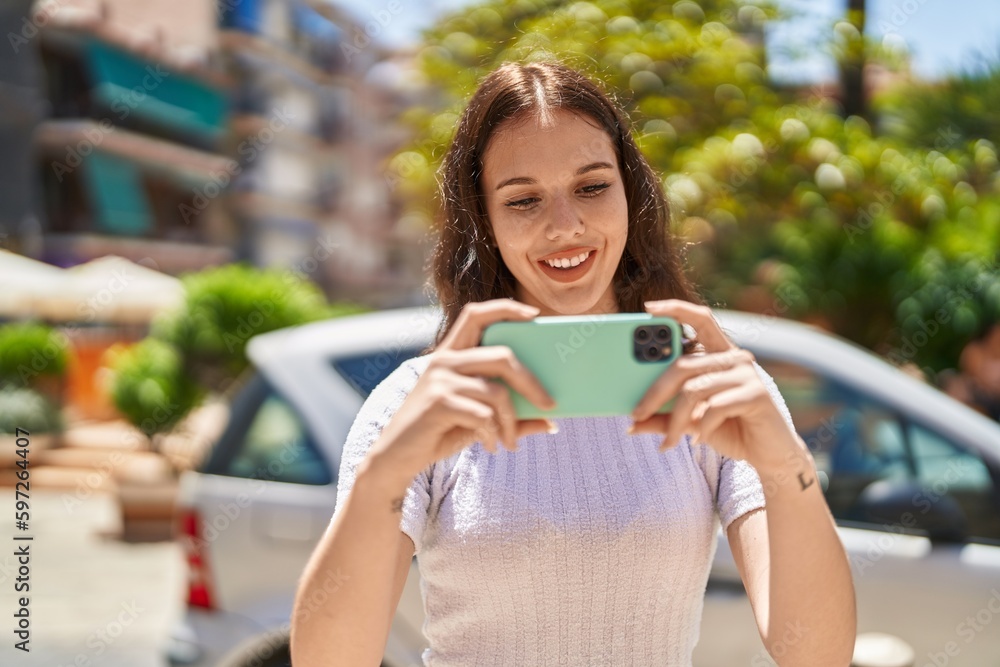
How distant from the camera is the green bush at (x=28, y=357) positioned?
12.8 metres

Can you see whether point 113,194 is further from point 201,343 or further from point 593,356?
point 593,356

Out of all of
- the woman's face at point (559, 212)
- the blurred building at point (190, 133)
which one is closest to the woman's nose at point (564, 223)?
the woman's face at point (559, 212)

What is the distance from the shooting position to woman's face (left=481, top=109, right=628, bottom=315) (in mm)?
1464

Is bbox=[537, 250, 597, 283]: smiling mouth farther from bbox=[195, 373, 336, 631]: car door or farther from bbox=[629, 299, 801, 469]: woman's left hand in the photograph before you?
bbox=[195, 373, 336, 631]: car door

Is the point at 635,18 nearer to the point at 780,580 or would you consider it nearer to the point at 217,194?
the point at 780,580

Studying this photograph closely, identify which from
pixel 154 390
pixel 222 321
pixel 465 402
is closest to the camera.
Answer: pixel 465 402

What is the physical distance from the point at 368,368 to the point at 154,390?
8905 millimetres

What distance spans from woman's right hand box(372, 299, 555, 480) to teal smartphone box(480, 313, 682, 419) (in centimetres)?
2

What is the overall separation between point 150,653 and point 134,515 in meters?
3.07

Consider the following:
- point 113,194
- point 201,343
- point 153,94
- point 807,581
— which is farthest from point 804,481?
point 153,94

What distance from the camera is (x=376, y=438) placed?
4.59 feet

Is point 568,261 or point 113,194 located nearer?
point 568,261

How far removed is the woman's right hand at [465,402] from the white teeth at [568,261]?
0.30 m

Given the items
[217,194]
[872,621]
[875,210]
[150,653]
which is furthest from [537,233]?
[217,194]
